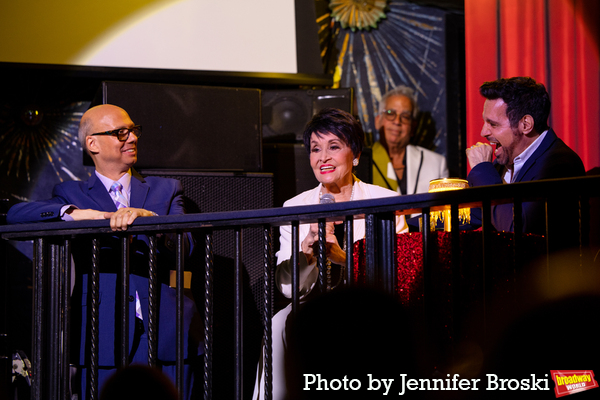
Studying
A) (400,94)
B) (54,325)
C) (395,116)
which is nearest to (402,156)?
(395,116)

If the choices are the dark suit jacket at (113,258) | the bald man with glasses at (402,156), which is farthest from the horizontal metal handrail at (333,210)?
the bald man with glasses at (402,156)

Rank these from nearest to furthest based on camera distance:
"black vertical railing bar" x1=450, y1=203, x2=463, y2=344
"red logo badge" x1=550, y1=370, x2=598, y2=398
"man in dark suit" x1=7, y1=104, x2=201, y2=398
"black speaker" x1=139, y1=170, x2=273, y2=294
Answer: "red logo badge" x1=550, y1=370, x2=598, y2=398 → "black vertical railing bar" x1=450, y1=203, x2=463, y2=344 → "man in dark suit" x1=7, y1=104, x2=201, y2=398 → "black speaker" x1=139, y1=170, x2=273, y2=294

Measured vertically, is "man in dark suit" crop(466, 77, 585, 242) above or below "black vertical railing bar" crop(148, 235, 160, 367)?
above

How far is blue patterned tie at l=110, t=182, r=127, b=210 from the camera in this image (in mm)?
2352

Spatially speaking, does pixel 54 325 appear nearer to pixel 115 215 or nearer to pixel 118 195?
pixel 115 215

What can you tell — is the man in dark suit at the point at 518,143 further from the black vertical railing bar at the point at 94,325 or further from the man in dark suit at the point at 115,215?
the black vertical railing bar at the point at 94,325

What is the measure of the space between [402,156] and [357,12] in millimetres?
1372

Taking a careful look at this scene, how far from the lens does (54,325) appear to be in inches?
72.9

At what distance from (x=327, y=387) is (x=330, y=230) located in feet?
2.00

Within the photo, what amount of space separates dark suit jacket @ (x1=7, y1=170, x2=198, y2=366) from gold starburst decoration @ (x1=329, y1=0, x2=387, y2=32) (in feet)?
9.43

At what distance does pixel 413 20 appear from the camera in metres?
4.71

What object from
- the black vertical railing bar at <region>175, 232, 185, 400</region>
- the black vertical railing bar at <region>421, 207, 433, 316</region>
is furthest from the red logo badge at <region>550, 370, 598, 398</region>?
the black vertical railing bar at <region>175, 232, 185, 400</region>

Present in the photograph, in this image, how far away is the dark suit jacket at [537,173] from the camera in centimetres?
189

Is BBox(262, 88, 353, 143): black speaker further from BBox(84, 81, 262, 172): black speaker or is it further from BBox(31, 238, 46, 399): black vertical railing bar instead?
BBox(31, 238, 46, 399): black vertical railing bar
